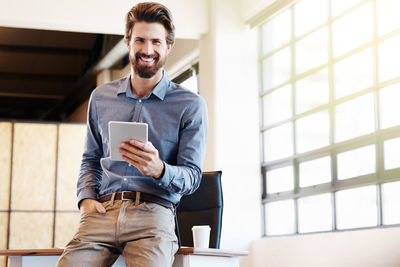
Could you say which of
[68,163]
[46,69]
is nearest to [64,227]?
[68,163]

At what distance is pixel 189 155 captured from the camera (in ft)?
→ 6.66

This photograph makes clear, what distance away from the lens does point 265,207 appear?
5641 mm

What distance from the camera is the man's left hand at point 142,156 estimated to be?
1.83m

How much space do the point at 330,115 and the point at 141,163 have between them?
Answer: 3.09 metres

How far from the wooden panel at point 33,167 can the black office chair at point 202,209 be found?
13.5 feet

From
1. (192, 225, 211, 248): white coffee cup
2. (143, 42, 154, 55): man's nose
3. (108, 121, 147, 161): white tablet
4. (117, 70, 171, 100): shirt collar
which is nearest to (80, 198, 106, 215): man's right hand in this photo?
(108, 121, 147, 161): white tablet

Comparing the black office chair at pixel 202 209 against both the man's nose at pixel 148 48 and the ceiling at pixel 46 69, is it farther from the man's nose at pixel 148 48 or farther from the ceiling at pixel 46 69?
the ceiling at pixel 46 69

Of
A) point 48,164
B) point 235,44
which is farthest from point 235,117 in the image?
point 48,164

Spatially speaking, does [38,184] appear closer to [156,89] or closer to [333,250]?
[333,250]

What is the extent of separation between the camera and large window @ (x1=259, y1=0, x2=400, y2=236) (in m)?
4.17

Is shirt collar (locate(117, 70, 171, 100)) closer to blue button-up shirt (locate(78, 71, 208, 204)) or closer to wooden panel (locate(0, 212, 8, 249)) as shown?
blue button-up shirt (locate(78, 71, 208, 204))

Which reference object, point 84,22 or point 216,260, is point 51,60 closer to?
point 84,22

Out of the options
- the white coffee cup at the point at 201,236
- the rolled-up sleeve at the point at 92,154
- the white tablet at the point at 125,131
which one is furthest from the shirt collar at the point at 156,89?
the white coffee cup at the point at 201,236

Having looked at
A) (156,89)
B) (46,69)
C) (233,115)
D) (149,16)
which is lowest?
(156,89)
